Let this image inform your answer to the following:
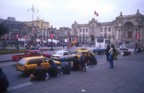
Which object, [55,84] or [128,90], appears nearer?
[128,90]

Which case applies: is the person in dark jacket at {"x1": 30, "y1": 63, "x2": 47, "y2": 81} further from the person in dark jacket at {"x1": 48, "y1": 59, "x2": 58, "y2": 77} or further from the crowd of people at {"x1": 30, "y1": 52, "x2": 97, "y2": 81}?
the person in dark jacket at {"x1": 48, "y1": 59, "x2": 58, "y2": 77}

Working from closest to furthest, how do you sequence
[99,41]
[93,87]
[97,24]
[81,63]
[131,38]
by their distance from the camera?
1. [93,87]
2. [81,63]
3. [99,41]
4. [131,38]
5. [97,24]

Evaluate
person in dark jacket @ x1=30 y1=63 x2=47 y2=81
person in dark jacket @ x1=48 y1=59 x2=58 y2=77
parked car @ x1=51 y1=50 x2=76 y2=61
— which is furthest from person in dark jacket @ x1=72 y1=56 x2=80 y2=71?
parked car @ x1=51 y1=50 x2=76 y2=61

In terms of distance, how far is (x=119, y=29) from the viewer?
73250 mm

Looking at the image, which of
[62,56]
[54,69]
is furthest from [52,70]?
[62,56]

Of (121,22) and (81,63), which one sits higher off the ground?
(121,22)

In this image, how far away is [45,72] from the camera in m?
10.2

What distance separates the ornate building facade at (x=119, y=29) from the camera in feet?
224

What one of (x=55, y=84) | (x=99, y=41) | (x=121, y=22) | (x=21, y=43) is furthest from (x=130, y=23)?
(x=55, y=84)

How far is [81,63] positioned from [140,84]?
5.10m

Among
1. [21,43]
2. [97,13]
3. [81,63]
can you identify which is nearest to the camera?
[81,63]

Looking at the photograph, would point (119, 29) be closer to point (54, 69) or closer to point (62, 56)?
point (62, 56)

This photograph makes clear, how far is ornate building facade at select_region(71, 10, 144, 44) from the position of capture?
6831cm

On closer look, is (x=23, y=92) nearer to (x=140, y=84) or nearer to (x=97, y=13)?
(x=140, y=84)
